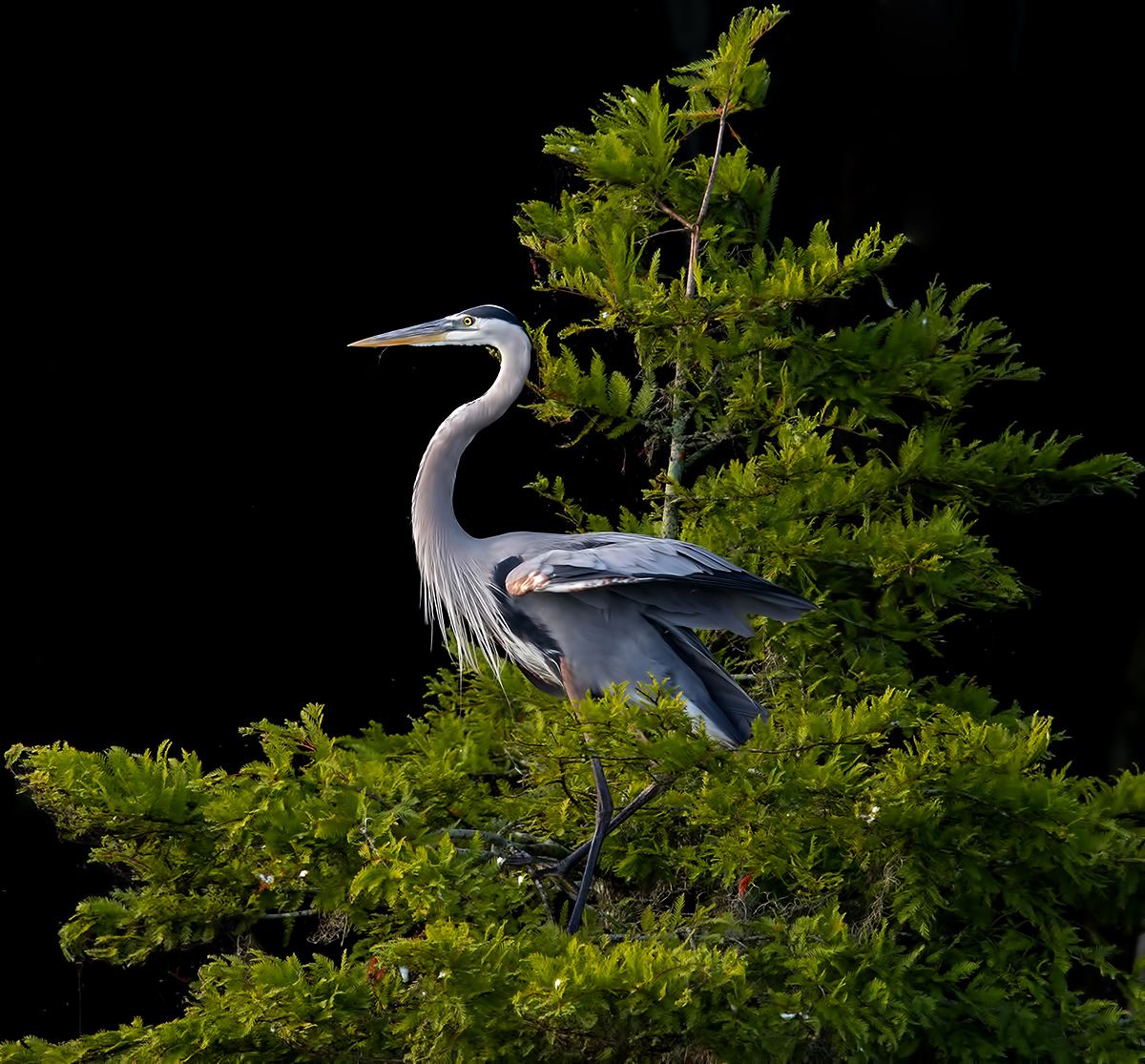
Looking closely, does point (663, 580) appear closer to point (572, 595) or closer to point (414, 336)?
point (572, 595)

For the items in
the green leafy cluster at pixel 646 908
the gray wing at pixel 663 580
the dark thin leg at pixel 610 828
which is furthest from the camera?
the dark thin leg at pixel 610 828

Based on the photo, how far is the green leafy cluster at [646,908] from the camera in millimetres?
2146

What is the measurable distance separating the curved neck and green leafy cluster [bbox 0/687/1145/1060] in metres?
0.38

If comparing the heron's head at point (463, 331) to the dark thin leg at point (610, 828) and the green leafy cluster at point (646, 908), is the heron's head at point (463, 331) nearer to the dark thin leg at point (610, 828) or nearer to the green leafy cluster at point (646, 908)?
the green leafy cluster at point (646, 908)

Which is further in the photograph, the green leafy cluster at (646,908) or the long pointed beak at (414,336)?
the long pointed beak at (414,336)

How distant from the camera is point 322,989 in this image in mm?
2182

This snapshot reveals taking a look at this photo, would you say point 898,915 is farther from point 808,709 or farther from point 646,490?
point 646,490

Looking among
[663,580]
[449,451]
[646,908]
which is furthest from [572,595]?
[646,908]

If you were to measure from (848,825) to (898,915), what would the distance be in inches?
7.0

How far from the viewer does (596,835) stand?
2666 millimetres

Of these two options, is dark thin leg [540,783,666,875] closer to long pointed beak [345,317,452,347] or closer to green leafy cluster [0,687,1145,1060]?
green leafy cluster [0,687,1145,1060]

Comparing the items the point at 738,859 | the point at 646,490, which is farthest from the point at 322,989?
the point at 646,490

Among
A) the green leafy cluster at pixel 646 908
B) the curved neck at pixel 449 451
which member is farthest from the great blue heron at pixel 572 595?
the green leafy cluster at pixel 646 908

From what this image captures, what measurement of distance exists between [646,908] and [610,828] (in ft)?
0.69
